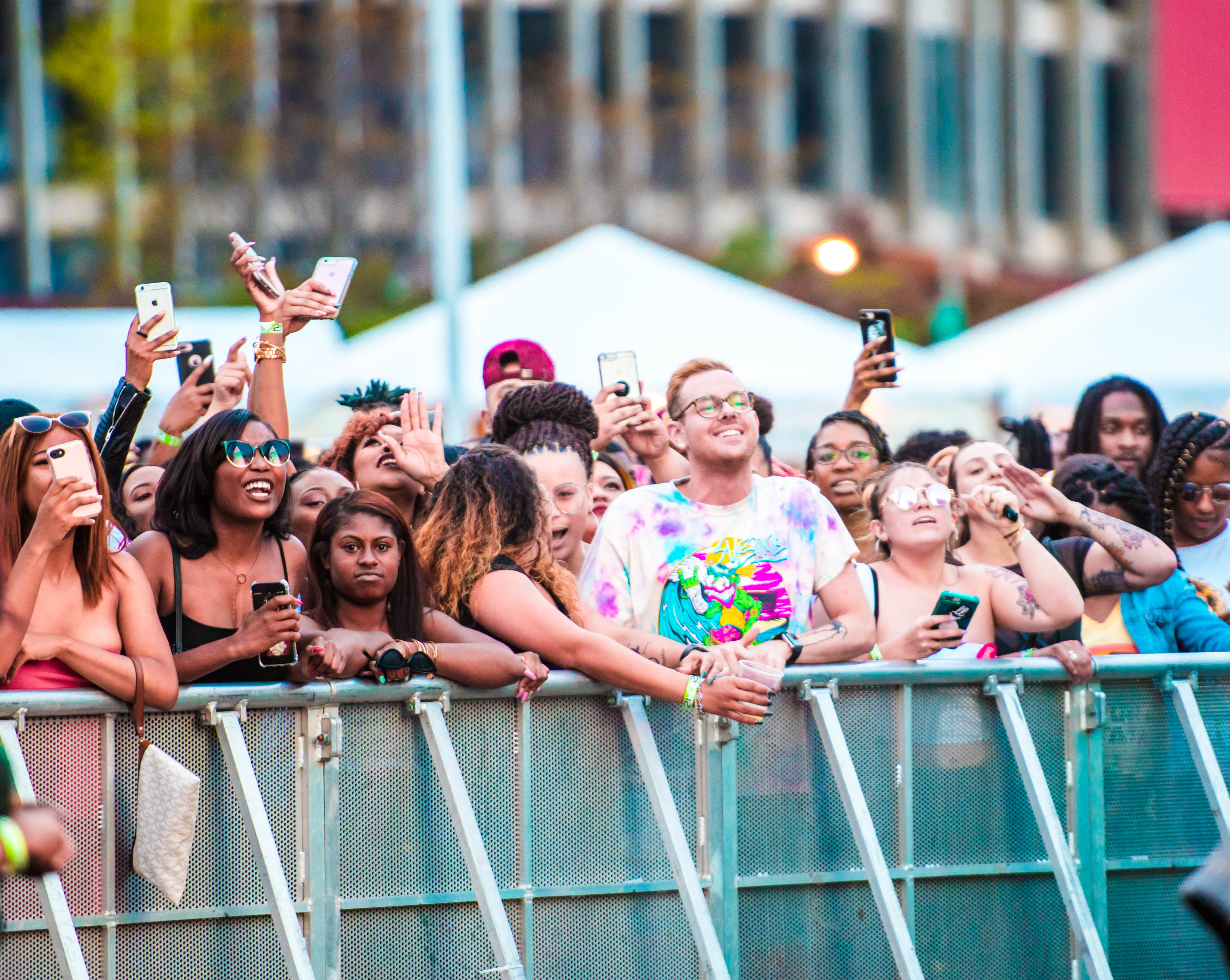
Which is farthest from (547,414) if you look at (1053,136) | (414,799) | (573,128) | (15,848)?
(1053,136)

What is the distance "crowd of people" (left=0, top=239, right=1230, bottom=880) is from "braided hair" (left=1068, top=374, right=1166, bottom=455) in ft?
2.28

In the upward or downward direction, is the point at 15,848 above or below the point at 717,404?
below

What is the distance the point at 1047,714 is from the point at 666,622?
126 cm

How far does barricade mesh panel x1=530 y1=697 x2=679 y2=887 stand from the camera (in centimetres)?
501

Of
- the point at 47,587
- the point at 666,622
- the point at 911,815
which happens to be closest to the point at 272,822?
the point at 47,587

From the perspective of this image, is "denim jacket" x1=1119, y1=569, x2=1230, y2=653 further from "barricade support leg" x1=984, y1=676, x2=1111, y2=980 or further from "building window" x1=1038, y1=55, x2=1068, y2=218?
"building window" x1=1038, y1=55, x2=1068, y2=218

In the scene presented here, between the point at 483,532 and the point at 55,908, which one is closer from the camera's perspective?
the point at 55,908

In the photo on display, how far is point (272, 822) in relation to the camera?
15.5 feet

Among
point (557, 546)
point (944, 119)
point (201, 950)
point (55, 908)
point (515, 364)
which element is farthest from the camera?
point (944, 119)

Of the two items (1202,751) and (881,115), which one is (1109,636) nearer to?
(1202,751)

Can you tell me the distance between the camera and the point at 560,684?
5.03 m

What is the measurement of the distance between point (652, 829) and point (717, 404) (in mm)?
1363

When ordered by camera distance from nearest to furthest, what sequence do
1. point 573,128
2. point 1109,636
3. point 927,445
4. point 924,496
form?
1. point 924,496
2. point 1109,636
3. point 927,445
4. point 573,128

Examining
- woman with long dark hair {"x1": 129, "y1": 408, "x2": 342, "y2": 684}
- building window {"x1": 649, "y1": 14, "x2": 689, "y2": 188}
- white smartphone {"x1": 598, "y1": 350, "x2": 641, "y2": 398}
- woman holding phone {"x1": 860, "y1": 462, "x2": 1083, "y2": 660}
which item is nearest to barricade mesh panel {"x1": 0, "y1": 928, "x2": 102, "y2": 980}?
woman with long dark hair {"x1": 129, "y1": 408, "x2": 342, "y2": 684}
